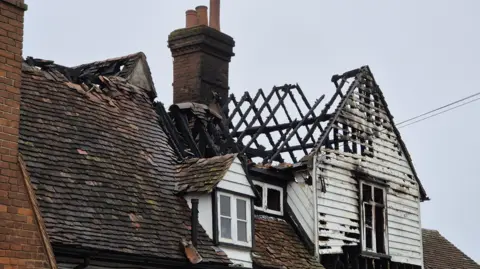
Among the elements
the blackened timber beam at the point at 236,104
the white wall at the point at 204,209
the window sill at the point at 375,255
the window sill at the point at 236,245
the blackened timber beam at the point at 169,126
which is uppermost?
the blackened timber beam at the point at 236,104

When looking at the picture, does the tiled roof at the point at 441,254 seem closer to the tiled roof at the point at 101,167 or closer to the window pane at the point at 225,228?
the window pane at the point at 225,228

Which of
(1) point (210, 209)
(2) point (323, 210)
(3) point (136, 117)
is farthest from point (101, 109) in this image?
(2) point (323, 210)

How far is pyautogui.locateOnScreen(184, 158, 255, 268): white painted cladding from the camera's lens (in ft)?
55.0

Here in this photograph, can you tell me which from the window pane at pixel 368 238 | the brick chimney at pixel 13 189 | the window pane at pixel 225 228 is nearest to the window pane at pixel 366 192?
the window pane at pixel 368 238

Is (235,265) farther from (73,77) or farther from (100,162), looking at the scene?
(73,77)

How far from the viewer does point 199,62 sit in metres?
21.4

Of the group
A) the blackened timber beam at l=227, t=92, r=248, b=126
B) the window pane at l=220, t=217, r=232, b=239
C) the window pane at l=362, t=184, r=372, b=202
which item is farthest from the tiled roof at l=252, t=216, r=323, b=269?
the blackened timber beam at l=227, t=92, r=248, b=126

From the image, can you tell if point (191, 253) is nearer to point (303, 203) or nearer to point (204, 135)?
point (204, 135)

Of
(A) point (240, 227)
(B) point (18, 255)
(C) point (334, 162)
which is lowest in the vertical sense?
(B) point (18, 255)

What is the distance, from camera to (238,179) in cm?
1738

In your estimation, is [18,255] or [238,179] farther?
[238,179]

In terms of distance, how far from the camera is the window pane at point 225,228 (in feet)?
55.8

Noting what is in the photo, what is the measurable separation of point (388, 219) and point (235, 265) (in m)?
7.47

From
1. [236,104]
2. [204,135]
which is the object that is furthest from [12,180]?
[236,104]
